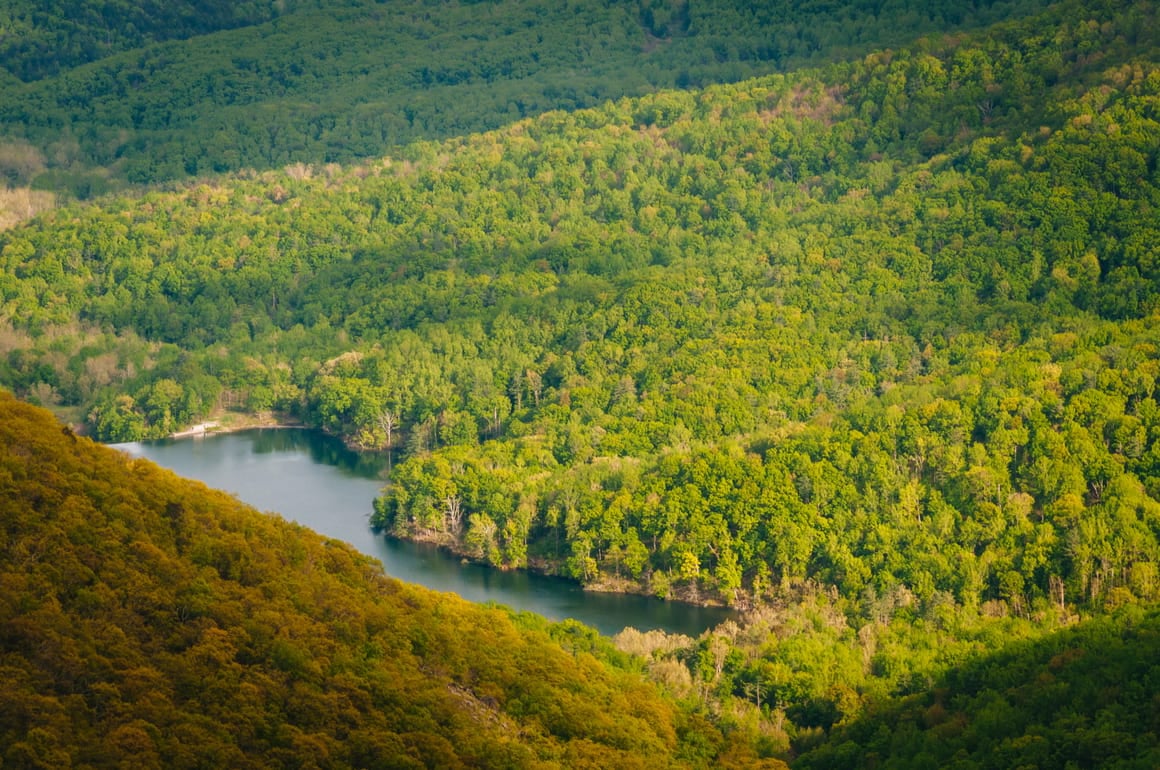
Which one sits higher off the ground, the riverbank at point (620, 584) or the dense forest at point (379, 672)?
the dense forest at point (379, 672)

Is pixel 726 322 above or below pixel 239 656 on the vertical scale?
below

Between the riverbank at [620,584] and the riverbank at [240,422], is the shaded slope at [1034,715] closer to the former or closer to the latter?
the riverbank at [620,584]

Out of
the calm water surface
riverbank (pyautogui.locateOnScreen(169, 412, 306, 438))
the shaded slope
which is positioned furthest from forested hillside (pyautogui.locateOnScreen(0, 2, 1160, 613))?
the shaded slope

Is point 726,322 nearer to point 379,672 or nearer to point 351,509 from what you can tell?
point 351,509

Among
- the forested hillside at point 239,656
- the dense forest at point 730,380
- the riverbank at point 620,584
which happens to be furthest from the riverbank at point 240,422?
the forested hillside at point 239,656

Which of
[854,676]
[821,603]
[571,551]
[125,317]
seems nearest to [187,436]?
[125,317]

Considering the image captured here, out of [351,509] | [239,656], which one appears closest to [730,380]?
[351,509]

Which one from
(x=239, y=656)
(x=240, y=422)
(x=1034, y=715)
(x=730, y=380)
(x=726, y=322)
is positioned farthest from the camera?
(x=240, y=422)
